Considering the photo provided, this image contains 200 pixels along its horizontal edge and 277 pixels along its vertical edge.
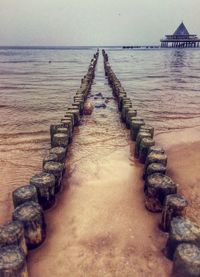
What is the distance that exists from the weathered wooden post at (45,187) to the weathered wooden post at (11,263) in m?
1.20

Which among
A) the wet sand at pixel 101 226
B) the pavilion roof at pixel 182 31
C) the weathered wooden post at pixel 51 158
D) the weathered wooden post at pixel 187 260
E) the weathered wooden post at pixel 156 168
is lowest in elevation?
the wet sand at pixel 101 226

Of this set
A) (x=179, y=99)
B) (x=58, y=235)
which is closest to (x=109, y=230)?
(x=58, y=235)

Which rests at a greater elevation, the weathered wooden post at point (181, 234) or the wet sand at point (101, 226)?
the weathered wooden post at point (181, 234)

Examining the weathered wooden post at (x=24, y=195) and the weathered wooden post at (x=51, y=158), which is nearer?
the weathered wooden post at (x=24, y=195)

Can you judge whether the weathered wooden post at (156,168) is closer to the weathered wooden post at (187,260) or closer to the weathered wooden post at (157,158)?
the weathered wooden post at (157,158)

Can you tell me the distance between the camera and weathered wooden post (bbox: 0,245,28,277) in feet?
8.23

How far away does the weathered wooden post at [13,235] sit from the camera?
9.21 ft

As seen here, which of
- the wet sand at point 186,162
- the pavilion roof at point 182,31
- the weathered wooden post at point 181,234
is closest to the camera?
the weathered wooden post at point 181,234

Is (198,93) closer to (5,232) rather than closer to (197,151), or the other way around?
(197,151)

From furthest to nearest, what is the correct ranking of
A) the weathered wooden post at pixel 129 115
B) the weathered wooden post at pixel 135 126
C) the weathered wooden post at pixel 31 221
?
the weathered wooden post at pixel 129 115
the weathered wooden post at pixel 135 126
the weathered wooden post at pixel 31 221

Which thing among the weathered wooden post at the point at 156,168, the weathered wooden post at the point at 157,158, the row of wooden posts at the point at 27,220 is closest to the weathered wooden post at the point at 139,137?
the weathered wooden post at the point at 157,158

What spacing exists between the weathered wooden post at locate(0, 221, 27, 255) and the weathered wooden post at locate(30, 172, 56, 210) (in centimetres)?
89

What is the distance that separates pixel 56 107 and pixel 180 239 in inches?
320

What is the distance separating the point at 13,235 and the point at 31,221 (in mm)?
310
